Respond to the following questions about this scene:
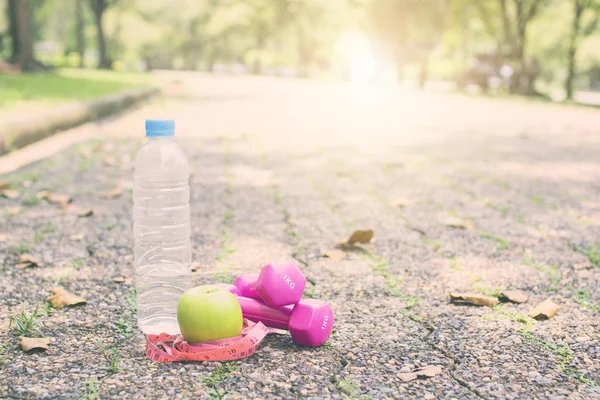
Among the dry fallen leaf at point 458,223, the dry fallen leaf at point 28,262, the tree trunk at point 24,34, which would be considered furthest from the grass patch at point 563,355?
the tree trunk at point 24,34

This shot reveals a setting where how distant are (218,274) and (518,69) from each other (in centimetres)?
2480

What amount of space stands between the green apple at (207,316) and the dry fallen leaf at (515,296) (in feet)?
4.38

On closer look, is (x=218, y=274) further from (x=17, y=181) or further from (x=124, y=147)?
(x=124, y=147)

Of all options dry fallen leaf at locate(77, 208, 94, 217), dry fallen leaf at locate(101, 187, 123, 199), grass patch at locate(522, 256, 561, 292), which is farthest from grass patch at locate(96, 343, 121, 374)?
dry fallen leaf at locate(101, 187, 123, 199)

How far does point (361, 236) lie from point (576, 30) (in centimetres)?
2635

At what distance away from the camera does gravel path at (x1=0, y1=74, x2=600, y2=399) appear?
Answer: 218cm

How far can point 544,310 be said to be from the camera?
279cm

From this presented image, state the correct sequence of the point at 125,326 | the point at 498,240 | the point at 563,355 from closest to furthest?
1. the point at 563,355
2. the point at 125,326
3. the point at 498,240

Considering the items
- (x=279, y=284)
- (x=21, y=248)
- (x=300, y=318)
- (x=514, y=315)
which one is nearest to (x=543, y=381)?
(x=514, y=315)

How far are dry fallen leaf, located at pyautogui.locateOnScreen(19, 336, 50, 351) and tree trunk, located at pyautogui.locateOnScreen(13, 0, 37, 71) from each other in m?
17.4

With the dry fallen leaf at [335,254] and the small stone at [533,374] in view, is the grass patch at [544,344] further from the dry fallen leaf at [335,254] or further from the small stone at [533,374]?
the dry fallen leaf at [335,254]

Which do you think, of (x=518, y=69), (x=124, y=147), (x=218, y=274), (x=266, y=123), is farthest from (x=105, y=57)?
(x=218, y=274)

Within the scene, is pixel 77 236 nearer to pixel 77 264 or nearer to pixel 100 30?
pixel 77 264

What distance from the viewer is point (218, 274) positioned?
3266 mm
